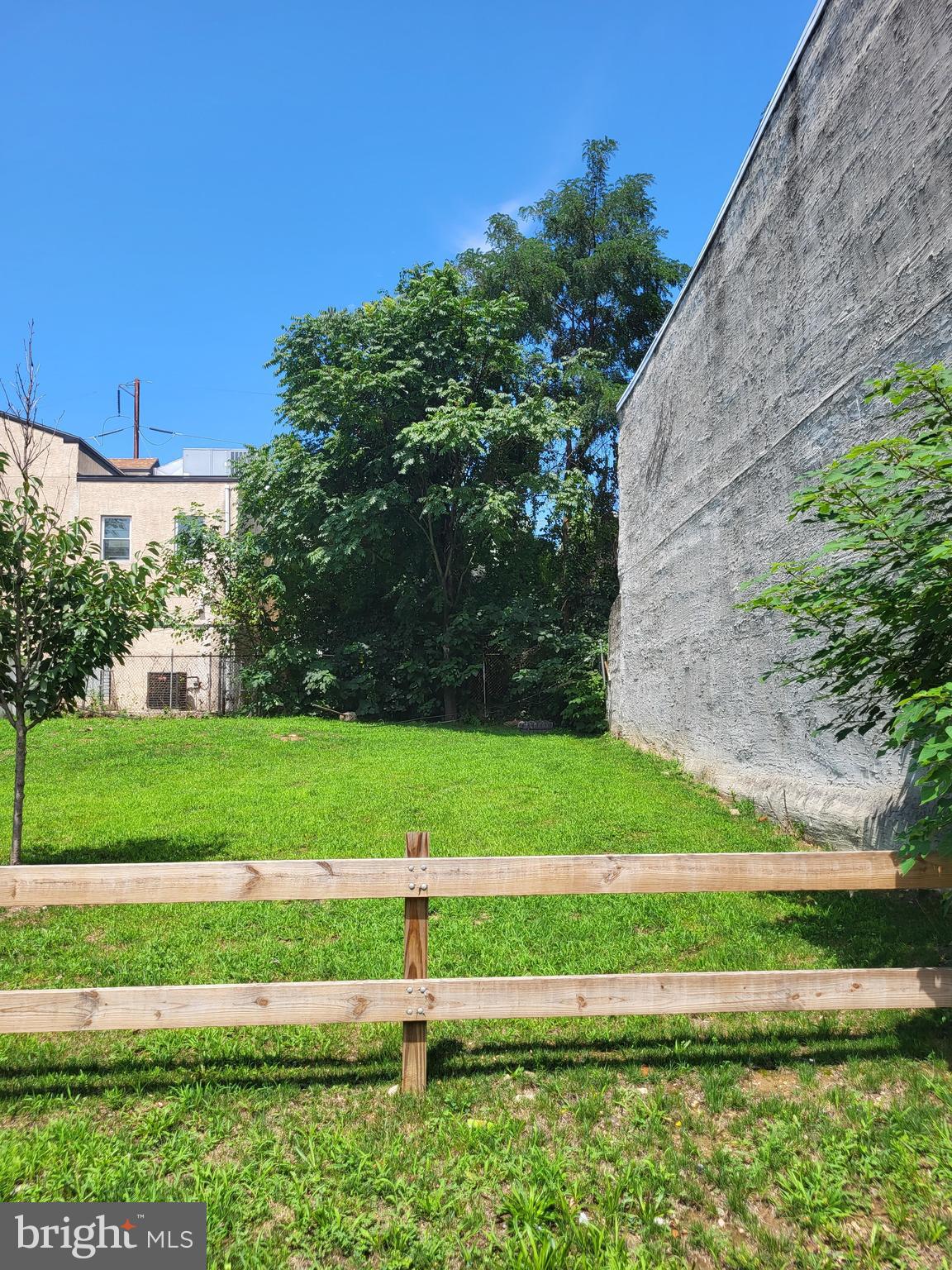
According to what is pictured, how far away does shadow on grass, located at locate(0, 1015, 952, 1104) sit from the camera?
11.2ft

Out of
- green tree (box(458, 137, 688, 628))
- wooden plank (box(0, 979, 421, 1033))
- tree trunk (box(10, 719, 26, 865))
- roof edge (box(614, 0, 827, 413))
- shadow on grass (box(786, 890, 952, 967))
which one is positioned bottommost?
shadow on grass (box(786, 890, 952, 967))

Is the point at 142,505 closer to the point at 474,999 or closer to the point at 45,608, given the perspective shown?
the point at 45,608

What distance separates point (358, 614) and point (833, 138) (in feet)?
55.7

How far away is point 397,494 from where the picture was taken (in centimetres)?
1903

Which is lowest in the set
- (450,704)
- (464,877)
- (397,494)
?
(464,877)

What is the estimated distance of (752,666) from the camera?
328 inches

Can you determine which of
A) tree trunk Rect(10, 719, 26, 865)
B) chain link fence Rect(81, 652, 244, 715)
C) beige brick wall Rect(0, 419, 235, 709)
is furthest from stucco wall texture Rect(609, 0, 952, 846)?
beige brick wall Rect(0, 419, 235, 709)

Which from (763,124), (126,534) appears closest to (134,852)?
(763,124)

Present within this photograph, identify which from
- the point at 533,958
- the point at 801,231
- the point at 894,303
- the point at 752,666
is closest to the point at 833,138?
the point at 801,231

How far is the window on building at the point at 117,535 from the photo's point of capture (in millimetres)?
24750

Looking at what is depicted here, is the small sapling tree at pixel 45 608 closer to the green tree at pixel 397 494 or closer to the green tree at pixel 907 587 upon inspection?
the green tree at pixel 907 587

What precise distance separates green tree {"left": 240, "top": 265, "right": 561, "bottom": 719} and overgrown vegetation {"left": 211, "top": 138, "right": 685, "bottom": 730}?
5cm

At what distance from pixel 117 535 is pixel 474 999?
2454 centimetres

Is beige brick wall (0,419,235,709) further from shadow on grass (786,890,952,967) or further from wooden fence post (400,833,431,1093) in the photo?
wooden fence post (400,833,431,1093)
